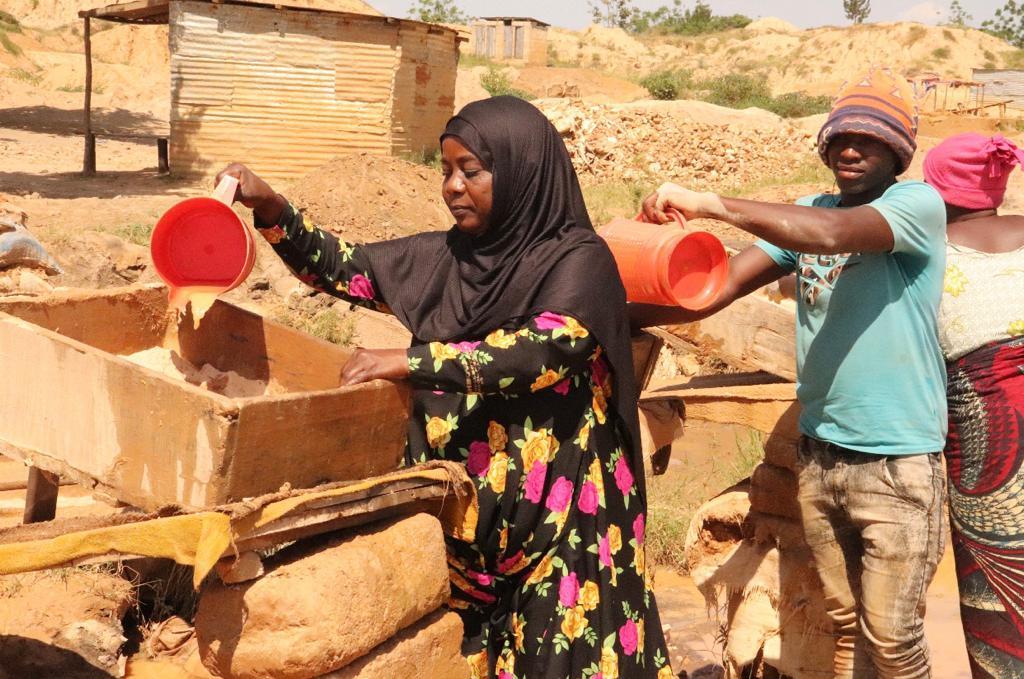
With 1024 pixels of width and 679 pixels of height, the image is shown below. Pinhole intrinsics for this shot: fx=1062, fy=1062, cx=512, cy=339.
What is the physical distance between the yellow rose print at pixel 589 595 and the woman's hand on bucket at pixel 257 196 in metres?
1.14

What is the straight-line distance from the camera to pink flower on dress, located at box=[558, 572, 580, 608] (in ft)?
7.77

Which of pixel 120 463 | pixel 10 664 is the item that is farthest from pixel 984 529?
pixel 10 664

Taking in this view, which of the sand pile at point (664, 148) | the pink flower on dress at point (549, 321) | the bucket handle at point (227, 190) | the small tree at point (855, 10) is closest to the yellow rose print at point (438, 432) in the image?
the pink flower on dress at point (549, 321)

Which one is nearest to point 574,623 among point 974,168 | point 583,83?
point 974,168

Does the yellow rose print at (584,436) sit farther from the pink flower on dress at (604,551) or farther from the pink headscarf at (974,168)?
the pink headscarf at (974,168)

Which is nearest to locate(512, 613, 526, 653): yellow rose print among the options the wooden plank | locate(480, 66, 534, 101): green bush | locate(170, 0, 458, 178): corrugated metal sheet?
the wooden plank

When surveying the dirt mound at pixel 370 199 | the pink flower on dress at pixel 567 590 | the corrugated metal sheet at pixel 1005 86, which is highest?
the corrugated metal sheet at pixel 1005 86

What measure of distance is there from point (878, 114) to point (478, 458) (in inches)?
49.2

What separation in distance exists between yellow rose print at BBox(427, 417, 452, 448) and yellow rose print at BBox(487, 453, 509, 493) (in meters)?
0.12

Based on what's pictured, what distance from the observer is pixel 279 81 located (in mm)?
14461

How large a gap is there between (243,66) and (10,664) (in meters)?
12.0

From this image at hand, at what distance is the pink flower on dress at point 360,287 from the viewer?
2.65m

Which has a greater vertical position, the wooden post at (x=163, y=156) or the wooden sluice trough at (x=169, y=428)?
the wooden sluice trough at (x=169, y=428)

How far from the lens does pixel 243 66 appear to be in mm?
14367
